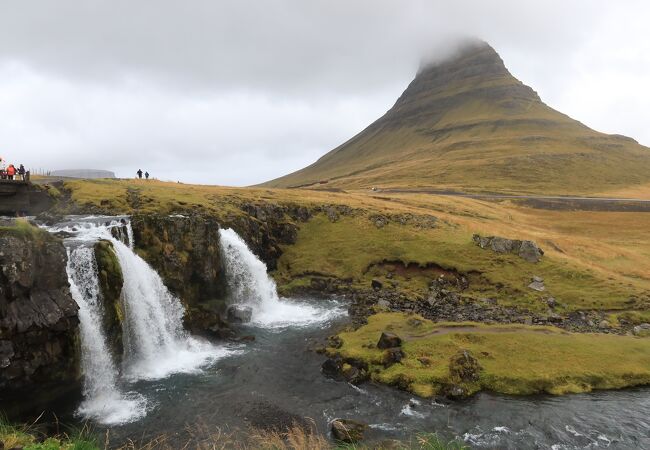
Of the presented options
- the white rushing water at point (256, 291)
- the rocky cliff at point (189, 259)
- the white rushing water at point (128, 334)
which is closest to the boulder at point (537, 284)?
the white rushing water at point (256, 291)

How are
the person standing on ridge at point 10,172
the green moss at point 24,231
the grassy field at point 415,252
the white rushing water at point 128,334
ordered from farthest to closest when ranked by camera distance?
the grassy field at point 415,252
the person standing on ridge at point 10,172
the white rushing water at point 128,334
the green moss at point 24,231

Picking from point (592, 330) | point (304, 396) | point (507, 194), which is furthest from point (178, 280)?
point (507, 194)

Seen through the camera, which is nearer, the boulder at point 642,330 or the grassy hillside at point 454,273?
the grassy hillside at point 454,273

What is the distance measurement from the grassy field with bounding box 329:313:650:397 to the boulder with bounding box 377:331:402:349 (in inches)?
21.2

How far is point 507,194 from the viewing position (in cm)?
13625

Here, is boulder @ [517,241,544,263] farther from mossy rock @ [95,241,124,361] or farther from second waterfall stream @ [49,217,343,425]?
mossy rock @ [95,241,124,361]

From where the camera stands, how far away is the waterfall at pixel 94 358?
1081 inches

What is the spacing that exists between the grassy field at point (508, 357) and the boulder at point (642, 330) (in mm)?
2338

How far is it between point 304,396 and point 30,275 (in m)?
19.4

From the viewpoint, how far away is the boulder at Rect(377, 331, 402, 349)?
35781 millimetres

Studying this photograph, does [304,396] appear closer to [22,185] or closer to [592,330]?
[592,330]

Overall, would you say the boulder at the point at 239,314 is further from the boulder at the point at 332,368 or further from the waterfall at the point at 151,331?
the boulder at the point at 332,368

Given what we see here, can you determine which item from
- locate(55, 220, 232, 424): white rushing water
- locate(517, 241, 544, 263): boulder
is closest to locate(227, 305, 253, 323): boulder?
locate(55, 220, 232, 424): white rushing water

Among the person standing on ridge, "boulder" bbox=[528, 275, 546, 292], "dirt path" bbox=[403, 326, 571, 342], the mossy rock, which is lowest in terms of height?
"dirt path" bbox=[403, 326, 571, 342]
